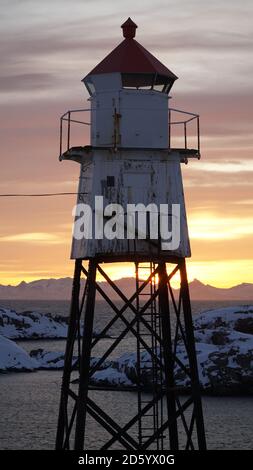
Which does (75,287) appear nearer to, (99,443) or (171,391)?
(171,391)

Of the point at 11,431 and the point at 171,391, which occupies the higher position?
the point at 11,431

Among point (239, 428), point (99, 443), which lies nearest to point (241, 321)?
point (239, 428)

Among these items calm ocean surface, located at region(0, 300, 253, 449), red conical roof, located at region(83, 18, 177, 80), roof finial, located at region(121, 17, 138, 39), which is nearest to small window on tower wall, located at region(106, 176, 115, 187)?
red conical roof, located at region(83, 18, 177, 80)

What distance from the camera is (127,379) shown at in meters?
96.4

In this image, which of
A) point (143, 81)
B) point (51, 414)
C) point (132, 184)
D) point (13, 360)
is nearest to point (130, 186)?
point (132, 184)

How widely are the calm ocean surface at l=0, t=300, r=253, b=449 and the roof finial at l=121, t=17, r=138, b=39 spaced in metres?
34.1

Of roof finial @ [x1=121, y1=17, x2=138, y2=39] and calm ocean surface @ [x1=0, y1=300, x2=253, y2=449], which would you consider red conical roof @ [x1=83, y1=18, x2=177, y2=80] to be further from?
calm ocean surface @ [x1=0, y1=300, x2=253, y2=449]

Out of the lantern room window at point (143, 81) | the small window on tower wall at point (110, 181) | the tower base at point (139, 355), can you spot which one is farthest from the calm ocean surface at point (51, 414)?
the lantern room window at point (143, 81)

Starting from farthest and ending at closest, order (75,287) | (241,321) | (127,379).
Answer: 1. (241,321)
2. (127,379)
3. (75,287)

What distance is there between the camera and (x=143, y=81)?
31281 millimetres

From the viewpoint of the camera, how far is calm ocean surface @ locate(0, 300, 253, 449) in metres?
63.6

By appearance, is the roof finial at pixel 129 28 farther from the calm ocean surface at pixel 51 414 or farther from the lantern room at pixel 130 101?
the calm ocean surface at pixel 51 414

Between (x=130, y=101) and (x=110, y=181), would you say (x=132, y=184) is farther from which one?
(x=130, y=101)
